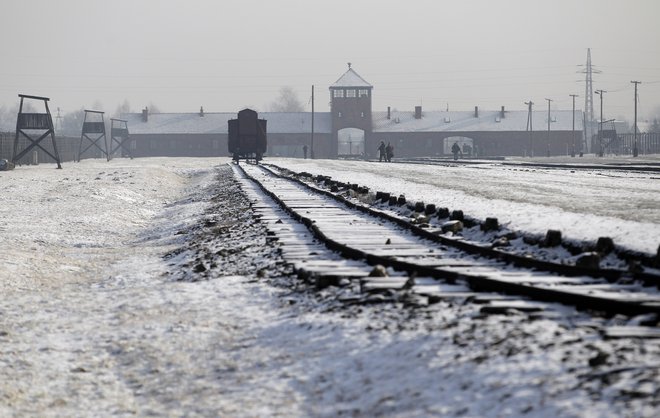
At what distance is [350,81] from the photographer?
10150cm

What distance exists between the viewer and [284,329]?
577cm

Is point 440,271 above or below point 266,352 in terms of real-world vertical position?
above

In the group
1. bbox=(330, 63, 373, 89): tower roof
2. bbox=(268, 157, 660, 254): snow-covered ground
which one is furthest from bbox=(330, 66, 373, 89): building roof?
bbox=(268, 157, 660, 254): snow-covered ground

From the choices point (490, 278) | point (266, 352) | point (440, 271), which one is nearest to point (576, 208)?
point (440, 271)

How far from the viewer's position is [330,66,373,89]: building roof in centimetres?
10056

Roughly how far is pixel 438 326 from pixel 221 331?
164 cm

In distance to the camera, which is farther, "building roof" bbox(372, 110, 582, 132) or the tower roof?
"building roof" bbox(372, 110, 582, 132)

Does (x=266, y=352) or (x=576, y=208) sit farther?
(x=576, y=208)

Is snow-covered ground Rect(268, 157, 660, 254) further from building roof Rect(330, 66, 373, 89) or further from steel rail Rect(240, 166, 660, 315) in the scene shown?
building roof Rect(330, 66, 373, 89)

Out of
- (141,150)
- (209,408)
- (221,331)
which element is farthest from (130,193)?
(141,150)

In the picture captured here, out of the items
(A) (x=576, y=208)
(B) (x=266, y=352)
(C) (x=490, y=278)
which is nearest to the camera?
(B) (x=266, y=352)

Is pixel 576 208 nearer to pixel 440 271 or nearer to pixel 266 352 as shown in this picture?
pixel 440 271

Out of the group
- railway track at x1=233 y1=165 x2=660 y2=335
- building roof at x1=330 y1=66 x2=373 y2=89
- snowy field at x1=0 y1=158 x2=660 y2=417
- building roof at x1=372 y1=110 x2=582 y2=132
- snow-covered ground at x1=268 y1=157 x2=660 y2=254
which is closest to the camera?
snowy field at x1=0 y1=158 x2=660 y2=417

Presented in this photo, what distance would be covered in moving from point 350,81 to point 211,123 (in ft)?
56.3
